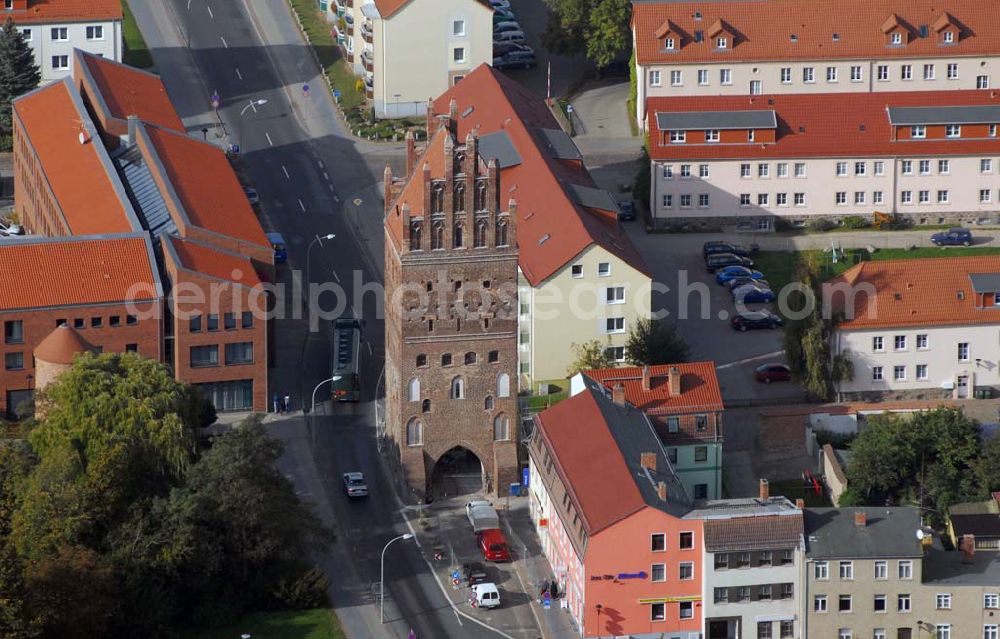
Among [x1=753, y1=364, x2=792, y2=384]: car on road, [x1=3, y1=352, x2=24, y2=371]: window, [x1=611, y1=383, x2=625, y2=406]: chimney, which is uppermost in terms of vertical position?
[x1=3, y1=352, x2=24, y2=371]: window

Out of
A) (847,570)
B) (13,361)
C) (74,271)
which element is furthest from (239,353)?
(847,570)

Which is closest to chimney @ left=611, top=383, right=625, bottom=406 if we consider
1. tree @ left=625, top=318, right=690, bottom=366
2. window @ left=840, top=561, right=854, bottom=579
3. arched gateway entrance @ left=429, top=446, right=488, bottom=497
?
arched gateway entrance @ left=429, top=446, right=488, bottom=497

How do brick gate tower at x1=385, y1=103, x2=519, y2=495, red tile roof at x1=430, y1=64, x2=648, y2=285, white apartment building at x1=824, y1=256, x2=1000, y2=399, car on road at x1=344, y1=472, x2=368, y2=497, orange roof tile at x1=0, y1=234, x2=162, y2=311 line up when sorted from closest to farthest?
brick gate tower at x1=385, y1=103, x2=519, y2=495 < car on road at x1=344, y1=472, x2=368, y2=497 < orange roof tile at x1=0, y1=234, x2=162, y2=311 < red tile roof at x1=430, y1=64, x2=648, y2=285 < white apartment building at x1=824, y1=256, x2=1000, y2=399

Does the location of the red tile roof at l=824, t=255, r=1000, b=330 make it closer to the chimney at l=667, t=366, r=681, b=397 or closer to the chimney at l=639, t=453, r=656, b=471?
the chimney at l=667, t=366, r=681, b=397

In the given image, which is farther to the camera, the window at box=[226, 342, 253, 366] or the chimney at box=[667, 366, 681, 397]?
the window at box=[226, 342, 253, 366]

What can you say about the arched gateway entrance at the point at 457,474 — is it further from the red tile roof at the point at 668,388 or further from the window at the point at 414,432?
the red tile roof at the point at 668,388

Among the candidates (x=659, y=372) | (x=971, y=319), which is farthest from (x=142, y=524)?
(x=971, y=319)

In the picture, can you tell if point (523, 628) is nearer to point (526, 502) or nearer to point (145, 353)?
point (526, 502)
